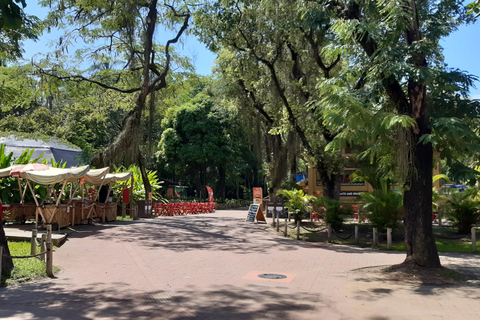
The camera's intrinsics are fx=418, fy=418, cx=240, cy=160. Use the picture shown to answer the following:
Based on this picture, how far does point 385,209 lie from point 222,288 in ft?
33.9

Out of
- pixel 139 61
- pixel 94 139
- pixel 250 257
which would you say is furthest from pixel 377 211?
pixel 94 139

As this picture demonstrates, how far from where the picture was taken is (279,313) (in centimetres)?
677

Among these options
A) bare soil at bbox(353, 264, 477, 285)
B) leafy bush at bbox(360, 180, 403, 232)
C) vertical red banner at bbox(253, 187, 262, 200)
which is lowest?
bare soil at bbox(353, 264, 477, 285)

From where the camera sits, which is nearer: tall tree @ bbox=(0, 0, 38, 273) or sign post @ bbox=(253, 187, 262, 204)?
tall tree @ bbox=(0, 0, 38, 273)

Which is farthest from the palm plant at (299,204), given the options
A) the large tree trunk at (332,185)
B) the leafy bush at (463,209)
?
the leafy bush at (463,209)

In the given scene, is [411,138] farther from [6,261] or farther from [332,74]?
[332,74]

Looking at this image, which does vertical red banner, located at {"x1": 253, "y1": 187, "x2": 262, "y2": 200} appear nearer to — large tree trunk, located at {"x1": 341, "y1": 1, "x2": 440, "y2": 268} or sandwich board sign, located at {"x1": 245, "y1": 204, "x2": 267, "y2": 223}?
sandwich board sign, located at {"x1": 245, "y1": 204, "x2": 267, "y2": 223}

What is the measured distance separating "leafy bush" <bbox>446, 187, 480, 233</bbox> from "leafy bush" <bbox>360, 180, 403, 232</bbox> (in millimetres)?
3472

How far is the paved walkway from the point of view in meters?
6.82

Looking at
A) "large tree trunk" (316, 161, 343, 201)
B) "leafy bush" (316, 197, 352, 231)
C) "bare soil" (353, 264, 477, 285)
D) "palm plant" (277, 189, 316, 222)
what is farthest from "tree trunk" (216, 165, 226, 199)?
"bare soil" (353, 264, 477, 285)

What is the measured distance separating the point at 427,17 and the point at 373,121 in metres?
4.23

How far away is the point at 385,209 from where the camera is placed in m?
16.8

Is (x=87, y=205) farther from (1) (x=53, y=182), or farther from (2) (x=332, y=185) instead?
(2) (x=332, y=185)

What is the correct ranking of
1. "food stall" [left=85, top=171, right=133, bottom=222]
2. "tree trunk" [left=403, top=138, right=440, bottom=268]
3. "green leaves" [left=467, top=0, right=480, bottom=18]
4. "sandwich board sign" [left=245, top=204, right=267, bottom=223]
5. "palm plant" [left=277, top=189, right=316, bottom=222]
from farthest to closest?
1. "sandwich board sign" [left=245, top=204, right=267, bottom=223]
2. "food stall" [left=85, top=171, right=133, bottom=222]
3. "palm plant" [left=277, top=189, right=316, bottom=222]
4. "tree trunk" [left=403, top=138, right=440, bottom=268]
5. "green leaves" [left=467, top=0, right=480, bottom=18]
